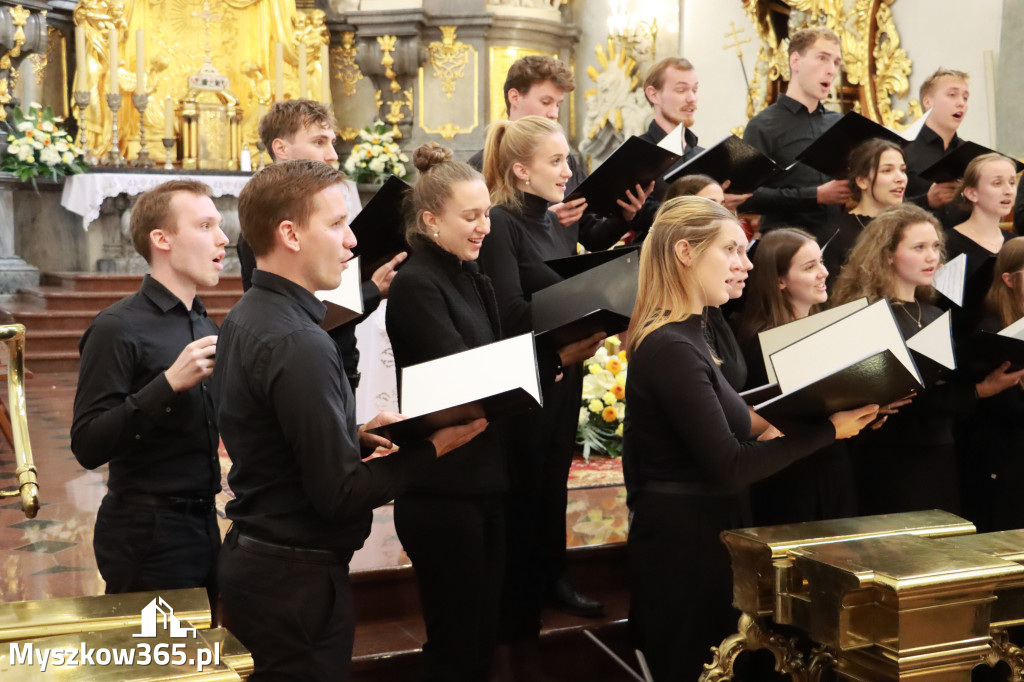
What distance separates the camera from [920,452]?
319 cm

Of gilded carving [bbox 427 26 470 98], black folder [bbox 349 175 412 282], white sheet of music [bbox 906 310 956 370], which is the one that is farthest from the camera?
gilded carving [bbox 427 26 470 98]

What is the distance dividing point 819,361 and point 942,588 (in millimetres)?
839

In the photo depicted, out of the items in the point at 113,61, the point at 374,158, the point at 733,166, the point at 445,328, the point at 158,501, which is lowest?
the point at 158,501

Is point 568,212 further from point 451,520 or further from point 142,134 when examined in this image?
point 142,134

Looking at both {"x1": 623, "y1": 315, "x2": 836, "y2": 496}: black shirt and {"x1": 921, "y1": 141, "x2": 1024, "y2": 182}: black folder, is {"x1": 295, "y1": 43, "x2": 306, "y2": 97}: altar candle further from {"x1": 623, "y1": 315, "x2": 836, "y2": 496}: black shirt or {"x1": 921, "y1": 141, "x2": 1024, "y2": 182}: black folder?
{"x1": 623, "y1": 315, "x2": 836, "y2": 496}: black shirt

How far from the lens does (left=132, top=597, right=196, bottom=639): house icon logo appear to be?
1.54 m

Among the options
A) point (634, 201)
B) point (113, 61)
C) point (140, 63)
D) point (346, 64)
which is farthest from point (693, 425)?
point (346, 64)

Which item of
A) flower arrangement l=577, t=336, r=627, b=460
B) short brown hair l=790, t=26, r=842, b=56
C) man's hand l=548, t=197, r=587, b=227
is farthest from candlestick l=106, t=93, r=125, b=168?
man's hand l=548, t=197, r=587, b=227

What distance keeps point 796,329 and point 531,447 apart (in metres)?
0.79

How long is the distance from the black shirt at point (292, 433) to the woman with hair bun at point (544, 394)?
1043 mm

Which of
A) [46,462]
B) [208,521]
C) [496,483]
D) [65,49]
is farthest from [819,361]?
[65,49]

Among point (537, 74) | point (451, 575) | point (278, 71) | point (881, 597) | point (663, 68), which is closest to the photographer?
point (881, 597)

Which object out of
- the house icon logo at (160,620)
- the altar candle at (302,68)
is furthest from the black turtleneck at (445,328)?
the altar candle at (302,68)

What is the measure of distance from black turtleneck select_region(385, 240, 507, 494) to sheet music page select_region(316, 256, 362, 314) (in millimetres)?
249
